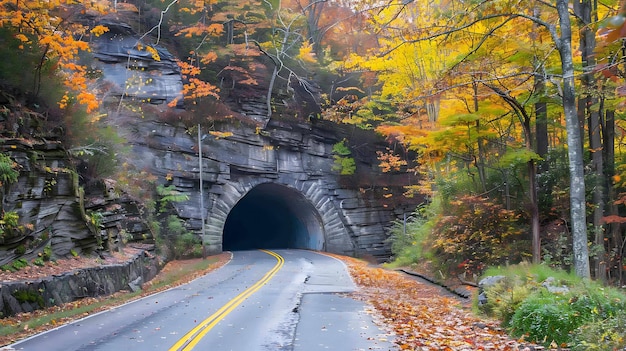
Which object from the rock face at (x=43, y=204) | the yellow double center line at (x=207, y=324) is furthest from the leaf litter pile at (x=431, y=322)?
the rock face at (x=43, y=204)

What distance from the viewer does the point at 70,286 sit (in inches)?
505

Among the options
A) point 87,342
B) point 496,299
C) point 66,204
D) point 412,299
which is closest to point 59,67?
point 66,204

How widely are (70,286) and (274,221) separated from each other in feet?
116

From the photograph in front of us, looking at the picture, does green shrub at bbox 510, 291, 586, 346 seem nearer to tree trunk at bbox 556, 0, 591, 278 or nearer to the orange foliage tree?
tree trunk at bbox 556, 0, 591, 278

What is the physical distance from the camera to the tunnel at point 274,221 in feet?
121

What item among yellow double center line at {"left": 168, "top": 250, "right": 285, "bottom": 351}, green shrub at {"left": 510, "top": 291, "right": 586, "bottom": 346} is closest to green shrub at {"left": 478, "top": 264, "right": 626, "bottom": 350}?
green shrub at {"left": 510, "top": 291, "right": 586, "bottom": 346}

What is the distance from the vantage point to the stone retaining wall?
1056 cm

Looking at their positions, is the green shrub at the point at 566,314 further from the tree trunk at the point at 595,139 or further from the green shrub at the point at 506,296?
the tree trunk at the point at 595,139

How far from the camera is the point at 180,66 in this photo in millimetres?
31641

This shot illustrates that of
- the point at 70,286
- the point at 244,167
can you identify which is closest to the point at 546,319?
the point at 70,286

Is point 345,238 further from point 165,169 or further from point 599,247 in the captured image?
point 599,247

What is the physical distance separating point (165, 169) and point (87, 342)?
76.3 ft

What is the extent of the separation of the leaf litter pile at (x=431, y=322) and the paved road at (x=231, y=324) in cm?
Result: 44

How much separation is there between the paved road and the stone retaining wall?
1.41 meters
